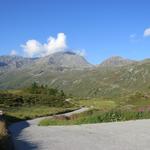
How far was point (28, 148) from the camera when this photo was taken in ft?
65.4

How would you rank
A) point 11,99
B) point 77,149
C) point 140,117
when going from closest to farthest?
point 77,149
point 140,117
point 11,99

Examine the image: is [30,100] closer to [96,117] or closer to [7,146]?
[96,117]

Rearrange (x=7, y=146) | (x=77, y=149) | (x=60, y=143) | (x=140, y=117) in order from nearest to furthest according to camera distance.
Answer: (x=7, y=146) → (x=77, y=149) → (x=60, y=143) → (x=140, y=117)

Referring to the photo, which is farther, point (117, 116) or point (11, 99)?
point (11, 99)

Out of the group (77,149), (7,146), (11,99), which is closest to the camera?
(7,146)

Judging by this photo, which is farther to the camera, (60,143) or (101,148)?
(60,143)

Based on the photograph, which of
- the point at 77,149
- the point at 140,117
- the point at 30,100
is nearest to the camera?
the point at 77,149

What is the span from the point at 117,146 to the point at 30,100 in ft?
254

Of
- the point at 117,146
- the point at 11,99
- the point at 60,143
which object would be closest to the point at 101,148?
the point at 117,146

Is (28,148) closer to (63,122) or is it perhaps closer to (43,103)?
(63,122)

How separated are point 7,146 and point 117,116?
28.1 metres

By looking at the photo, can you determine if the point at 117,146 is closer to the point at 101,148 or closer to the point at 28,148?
the point at 101,148

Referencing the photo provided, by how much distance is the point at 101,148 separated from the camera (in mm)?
19828

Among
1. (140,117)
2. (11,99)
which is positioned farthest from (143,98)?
(140,117)
